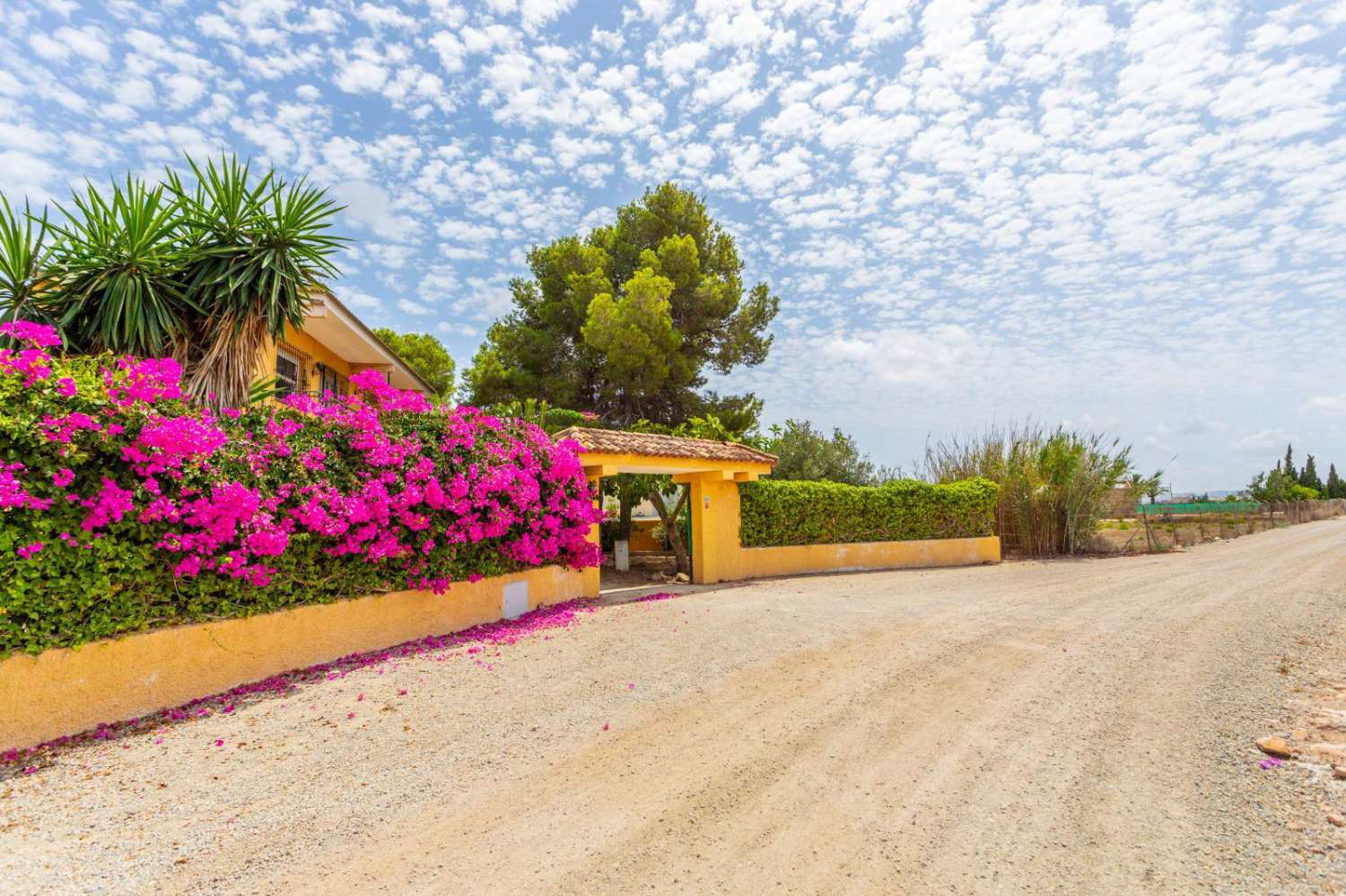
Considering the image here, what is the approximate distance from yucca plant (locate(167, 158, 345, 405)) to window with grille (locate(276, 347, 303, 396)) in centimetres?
294

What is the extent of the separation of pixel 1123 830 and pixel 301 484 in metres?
6.63

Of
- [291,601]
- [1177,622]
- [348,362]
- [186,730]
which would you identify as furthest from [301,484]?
[1177,622]

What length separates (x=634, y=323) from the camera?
18922mm

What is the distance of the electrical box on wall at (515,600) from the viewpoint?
8.82m

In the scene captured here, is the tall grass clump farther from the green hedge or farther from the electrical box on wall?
the electrical box on wall

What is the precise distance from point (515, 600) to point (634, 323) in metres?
11.5

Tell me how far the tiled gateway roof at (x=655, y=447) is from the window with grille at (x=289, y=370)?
4518 mm

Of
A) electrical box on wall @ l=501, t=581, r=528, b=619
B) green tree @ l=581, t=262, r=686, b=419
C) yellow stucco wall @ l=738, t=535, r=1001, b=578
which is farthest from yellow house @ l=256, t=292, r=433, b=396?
yellow stucco wall @ l=738, t=535, r=1001, b=578

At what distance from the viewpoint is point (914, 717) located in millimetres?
5105

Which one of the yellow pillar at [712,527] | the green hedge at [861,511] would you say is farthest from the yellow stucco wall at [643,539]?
the yellow pillar at [712,527]

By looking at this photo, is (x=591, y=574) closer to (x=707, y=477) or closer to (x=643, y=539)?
(x=707, y=477)

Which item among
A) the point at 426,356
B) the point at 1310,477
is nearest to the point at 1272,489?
the point at 1310,477

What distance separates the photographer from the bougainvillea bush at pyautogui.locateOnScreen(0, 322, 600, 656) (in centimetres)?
447

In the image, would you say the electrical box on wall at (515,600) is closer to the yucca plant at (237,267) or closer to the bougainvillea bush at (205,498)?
the bougainvillea bush at (205,498)
